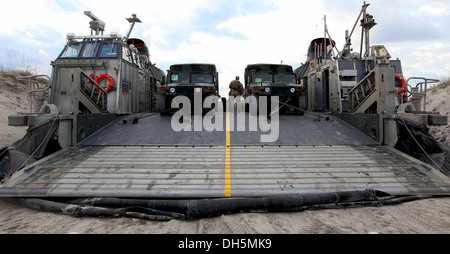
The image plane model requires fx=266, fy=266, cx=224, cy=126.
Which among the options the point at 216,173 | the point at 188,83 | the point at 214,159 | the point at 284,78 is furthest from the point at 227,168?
the point at 284,78

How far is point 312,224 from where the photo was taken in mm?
3570

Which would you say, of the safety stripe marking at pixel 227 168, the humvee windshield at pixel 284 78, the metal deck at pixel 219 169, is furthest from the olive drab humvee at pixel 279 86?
the metal deck at pixel 219 169

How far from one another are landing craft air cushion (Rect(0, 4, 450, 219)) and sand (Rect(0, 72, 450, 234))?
147mm

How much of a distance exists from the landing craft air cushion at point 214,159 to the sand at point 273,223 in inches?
5.8

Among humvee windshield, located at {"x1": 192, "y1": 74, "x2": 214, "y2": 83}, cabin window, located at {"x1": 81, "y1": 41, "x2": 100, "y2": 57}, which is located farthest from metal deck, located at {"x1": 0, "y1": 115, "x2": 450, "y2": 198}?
cabin window, located at {"x1": 81, "y1": 41, "x2": 100, "y2": 57}

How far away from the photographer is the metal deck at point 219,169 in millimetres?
4375

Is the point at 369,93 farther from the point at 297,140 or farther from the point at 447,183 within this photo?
the point at 447,183

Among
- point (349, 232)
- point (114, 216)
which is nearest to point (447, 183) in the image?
point (349, 232)

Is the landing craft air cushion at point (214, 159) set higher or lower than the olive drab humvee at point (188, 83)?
lower

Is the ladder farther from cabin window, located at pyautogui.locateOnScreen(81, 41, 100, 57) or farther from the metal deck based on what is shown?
cabin window, located at pyautogui.locateOnScreen(81, 41, 100, 57)

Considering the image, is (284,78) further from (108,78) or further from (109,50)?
(109,50)

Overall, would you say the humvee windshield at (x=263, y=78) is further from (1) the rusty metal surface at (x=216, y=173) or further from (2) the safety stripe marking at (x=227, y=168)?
(1) the rusty metal surface at (x=216, y=173)

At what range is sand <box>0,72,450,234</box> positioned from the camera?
3.38 metres
